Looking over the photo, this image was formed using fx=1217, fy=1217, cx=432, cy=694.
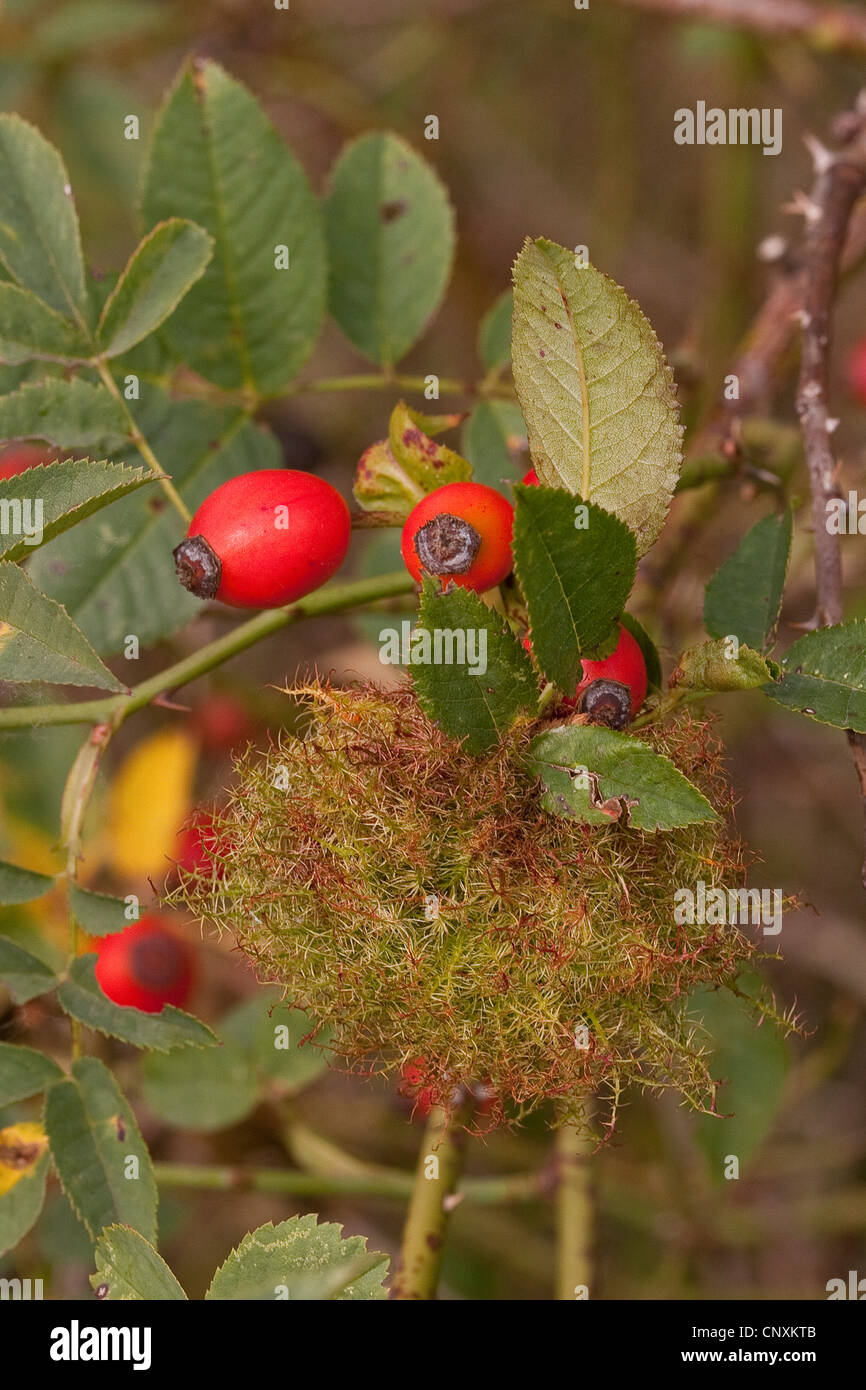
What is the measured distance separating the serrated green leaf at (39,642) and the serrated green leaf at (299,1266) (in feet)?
1.98

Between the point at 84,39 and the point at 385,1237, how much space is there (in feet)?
9.71

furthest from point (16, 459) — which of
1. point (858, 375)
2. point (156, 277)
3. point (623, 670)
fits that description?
point (858, 375)

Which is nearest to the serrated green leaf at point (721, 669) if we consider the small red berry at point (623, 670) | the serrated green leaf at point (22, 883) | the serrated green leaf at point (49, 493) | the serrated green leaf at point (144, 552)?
the small red berry at point (623, 670)

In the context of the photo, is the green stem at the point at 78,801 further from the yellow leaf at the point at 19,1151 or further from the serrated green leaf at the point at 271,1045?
the serrated green leaf at the point at 271,1045

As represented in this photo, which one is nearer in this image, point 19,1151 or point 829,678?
point 829,678

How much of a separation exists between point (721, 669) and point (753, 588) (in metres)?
0.28

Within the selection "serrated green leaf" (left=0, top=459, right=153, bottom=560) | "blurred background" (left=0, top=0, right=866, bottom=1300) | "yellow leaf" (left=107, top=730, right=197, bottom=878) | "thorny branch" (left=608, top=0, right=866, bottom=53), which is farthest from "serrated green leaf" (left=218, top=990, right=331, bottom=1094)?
"thorny branch" (left=608, top=0, right=866, bottom=53)

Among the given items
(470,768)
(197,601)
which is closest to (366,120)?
→ (197,601)

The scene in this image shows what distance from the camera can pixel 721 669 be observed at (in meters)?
1.05

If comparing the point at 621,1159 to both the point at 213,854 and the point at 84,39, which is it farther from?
the point at 84,39

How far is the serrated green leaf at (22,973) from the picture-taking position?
1.35 meters

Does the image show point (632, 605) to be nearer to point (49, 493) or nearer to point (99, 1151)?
point (49, 493)

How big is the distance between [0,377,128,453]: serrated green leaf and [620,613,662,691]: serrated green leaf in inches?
28.9

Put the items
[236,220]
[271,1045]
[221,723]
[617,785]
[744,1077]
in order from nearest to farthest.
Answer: [617,785] → [236,220] → [271,1045] → [744,1077] → [221,723]
